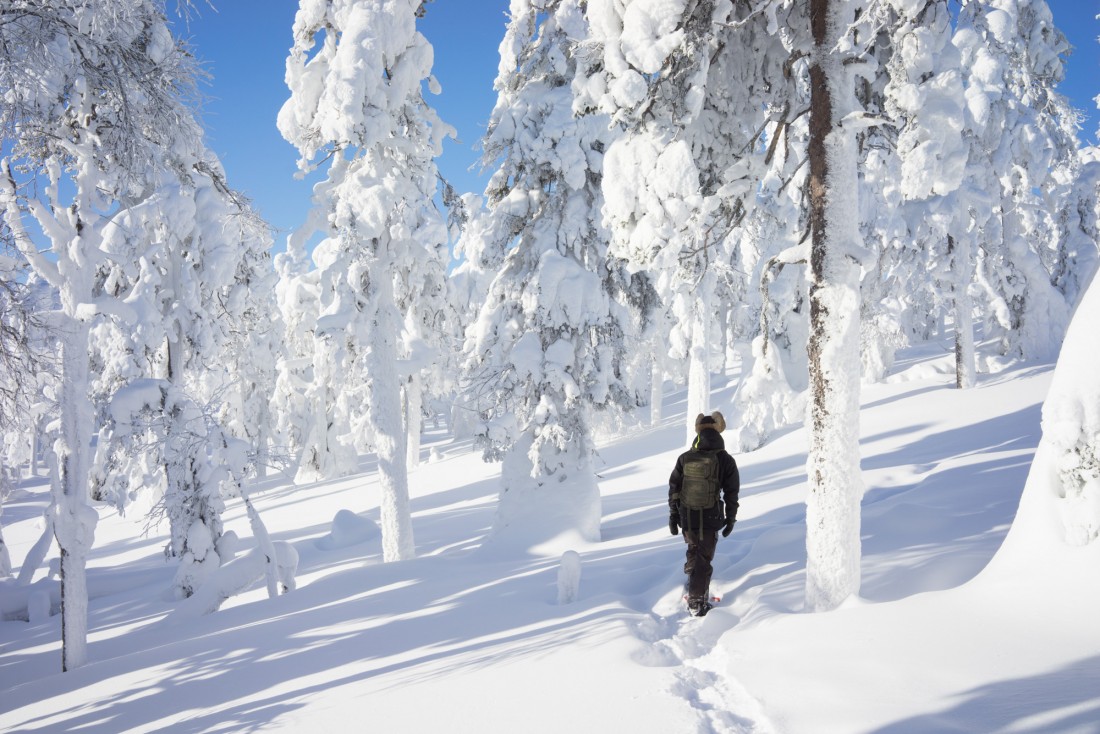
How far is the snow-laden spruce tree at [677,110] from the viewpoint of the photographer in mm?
5316

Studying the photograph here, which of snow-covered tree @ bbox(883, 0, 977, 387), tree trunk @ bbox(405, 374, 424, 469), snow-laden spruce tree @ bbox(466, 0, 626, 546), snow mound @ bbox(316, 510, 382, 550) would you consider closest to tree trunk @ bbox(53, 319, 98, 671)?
snow-laden spruce tree @ bbox(466, 0, 626, 546)

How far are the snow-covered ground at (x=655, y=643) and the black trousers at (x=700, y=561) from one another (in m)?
0.24

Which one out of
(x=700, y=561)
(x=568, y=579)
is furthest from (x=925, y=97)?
(x=568, y=579)

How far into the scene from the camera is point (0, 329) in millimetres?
4914

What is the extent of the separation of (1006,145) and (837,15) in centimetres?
1847

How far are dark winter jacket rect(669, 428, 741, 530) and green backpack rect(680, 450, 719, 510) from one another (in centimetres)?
6

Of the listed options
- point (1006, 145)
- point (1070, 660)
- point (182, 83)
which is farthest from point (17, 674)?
point (1006, 145)

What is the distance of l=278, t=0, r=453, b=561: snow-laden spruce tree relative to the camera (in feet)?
33.7

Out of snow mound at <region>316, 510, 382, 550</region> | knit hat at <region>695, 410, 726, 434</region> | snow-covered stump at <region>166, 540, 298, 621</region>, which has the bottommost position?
snow mound at <region>316, 510, 382, 550</region>

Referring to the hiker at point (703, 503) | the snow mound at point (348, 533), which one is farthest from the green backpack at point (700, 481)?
the snow mound at point (348, 533)

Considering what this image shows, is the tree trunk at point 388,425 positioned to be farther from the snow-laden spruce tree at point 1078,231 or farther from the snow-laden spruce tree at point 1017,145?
the snow-laden spruce tree at point 1078,231

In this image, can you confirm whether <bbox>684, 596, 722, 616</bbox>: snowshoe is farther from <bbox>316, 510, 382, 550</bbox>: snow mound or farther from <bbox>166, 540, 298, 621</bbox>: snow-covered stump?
<bbox>316, 510, 382, 550</bbox>: snow mound

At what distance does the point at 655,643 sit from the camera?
16.9 ft

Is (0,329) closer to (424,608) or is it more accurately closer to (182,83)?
(182,83)
